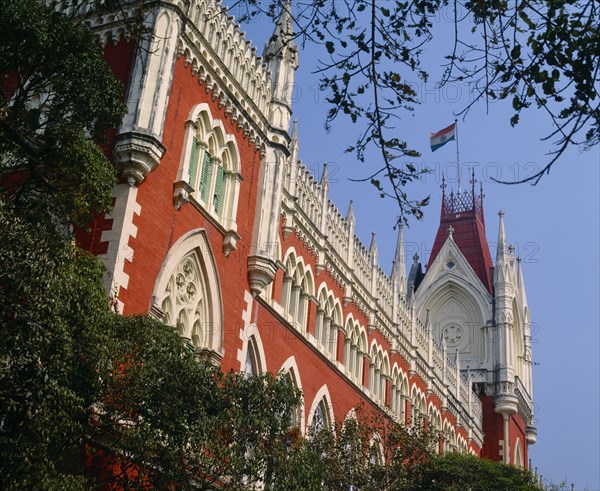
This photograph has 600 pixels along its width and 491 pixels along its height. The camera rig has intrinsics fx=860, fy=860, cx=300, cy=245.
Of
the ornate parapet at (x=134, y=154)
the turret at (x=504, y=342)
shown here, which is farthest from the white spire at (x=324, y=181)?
the turret at (x=504, y=342)

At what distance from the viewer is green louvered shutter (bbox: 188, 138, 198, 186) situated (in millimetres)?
16281

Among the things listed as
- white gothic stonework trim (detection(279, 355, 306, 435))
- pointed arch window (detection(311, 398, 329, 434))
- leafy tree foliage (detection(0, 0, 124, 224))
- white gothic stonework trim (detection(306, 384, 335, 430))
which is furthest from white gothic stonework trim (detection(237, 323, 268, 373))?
leafy tree foliage (detection(0, 0, 124, 224))

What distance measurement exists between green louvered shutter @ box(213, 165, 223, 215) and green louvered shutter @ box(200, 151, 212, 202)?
39 cm

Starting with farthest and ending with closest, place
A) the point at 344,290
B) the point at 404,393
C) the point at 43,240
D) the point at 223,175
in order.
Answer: the point at 404,393 < the point at 344,290 < the point at 223,175 < the point at 43,240

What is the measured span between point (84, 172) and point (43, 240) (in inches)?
52.1

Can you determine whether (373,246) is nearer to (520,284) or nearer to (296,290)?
(296,290)

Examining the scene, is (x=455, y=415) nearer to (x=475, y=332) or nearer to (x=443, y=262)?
(x=475, y=332)

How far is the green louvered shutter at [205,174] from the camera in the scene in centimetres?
1675

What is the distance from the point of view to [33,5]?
10.7m

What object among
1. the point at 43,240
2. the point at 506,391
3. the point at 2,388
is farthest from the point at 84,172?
the point at 506,391

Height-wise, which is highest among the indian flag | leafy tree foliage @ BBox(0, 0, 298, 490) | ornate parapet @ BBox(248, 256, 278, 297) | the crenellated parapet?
the indian flag

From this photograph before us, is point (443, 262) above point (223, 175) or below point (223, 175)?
above

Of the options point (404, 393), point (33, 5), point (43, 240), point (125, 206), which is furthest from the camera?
point (404, 393)

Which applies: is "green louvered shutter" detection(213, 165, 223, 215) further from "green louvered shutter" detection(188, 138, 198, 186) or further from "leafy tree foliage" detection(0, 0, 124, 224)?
"leafy tree foliage" detection(0, 0, 124, 224)
